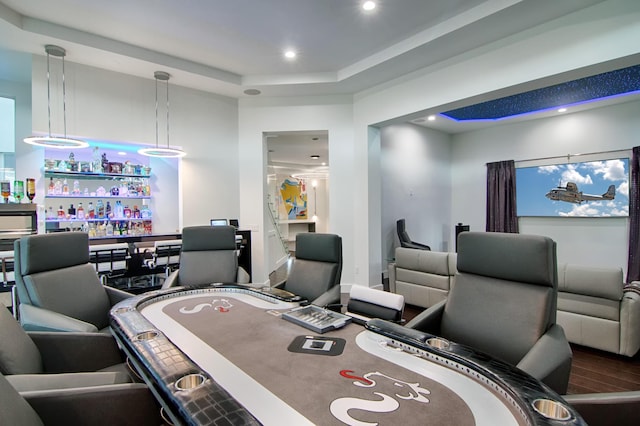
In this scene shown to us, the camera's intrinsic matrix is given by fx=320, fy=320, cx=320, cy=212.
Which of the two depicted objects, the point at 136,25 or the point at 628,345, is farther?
the point at 136,25

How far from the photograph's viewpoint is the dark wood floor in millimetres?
2372

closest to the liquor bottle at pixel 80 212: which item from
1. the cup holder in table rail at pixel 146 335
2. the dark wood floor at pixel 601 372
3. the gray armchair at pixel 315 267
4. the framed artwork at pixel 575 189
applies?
the gray armchair at pixel 315 267

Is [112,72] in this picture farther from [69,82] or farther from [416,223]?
[416,223]

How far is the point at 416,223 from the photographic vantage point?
693 cm

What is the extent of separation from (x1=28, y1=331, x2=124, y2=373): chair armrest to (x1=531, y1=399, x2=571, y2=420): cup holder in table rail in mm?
2120

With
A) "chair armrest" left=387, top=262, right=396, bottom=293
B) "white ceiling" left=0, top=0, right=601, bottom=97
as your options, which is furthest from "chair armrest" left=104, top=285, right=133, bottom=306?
"chair armrest" left=387, top=262, right=396, bottom=293

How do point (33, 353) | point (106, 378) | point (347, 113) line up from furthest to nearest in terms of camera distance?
point (347, 113) < point (33, 353) < point (106, 378)

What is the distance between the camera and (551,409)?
97cm

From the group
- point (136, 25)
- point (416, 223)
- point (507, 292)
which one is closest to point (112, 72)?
point (136, 25)

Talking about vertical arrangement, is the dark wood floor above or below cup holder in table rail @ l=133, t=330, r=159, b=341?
below

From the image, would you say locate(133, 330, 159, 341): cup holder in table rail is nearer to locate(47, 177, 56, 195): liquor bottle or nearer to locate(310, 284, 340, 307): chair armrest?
locate(310, 284, 340, 307): chair armrest

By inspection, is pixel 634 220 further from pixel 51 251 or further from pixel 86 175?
pixel 86 175

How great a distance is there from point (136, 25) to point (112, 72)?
1.17m

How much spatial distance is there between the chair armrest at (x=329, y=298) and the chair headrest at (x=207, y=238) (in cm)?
140
